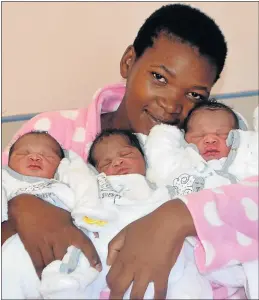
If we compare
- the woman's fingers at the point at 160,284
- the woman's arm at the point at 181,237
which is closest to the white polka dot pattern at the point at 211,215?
the woman's arm at the point at 181,237

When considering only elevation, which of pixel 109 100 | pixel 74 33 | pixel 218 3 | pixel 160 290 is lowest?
pixel 160 290

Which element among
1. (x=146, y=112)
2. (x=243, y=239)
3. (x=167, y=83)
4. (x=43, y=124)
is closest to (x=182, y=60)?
(x=167, y=83)

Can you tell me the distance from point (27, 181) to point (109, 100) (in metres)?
0.49

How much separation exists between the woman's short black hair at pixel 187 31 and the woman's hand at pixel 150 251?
543 millimetres

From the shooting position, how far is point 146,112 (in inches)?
57.9

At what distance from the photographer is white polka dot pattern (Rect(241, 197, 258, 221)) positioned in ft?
3.46

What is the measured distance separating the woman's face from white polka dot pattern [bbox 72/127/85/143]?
15 centimetres

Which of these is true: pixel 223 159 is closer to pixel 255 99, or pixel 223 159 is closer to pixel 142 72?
pixel 142 72

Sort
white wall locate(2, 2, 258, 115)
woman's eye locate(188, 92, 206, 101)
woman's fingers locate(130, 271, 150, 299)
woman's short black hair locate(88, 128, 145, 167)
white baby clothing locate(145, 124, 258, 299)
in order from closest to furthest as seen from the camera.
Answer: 1. woman's fingers locate(130, 271, 150, 299)
2. white baby clothing locate(145, 124, 258, 299)
3. woman's short black hair locate(88, 128, 145, 167)
4. woman's eye locate(188, 92, 206, 101)
5. white wall locate(2, 2, 258, 115)

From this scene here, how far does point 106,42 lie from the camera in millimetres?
1936

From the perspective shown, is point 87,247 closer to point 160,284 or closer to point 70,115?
point 160,284

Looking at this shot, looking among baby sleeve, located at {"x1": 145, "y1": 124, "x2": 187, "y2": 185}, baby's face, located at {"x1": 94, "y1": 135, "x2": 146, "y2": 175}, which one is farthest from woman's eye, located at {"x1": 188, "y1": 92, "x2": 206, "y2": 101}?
baby's face, located at {"x1": 94, "y1": 135, "x2": 146, "y2": 175}

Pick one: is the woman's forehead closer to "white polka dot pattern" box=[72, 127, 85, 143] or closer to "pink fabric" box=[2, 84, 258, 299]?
"white polka dot pattern" box=[72, 127, 85, 143]

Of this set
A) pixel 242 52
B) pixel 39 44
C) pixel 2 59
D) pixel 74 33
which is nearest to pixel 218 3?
pixel 242 52
